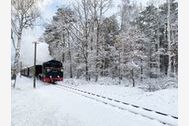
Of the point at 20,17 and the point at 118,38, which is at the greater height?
the point at 20,17

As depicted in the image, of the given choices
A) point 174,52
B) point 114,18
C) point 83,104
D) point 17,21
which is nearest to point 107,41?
point 114,18

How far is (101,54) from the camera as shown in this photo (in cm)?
2775

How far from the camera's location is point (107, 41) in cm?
3269

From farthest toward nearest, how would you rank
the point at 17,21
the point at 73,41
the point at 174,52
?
the point at 73,41, the point at 174,52, the point at 17,21

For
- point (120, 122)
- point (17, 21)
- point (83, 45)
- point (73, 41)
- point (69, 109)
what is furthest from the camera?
point (73, 41)

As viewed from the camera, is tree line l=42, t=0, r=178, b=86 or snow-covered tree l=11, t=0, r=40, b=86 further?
tree line l=42, t=0, r=178, b=86

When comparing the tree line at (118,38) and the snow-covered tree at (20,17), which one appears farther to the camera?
the tree line at (118,38)

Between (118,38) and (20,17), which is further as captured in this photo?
(118,38)
